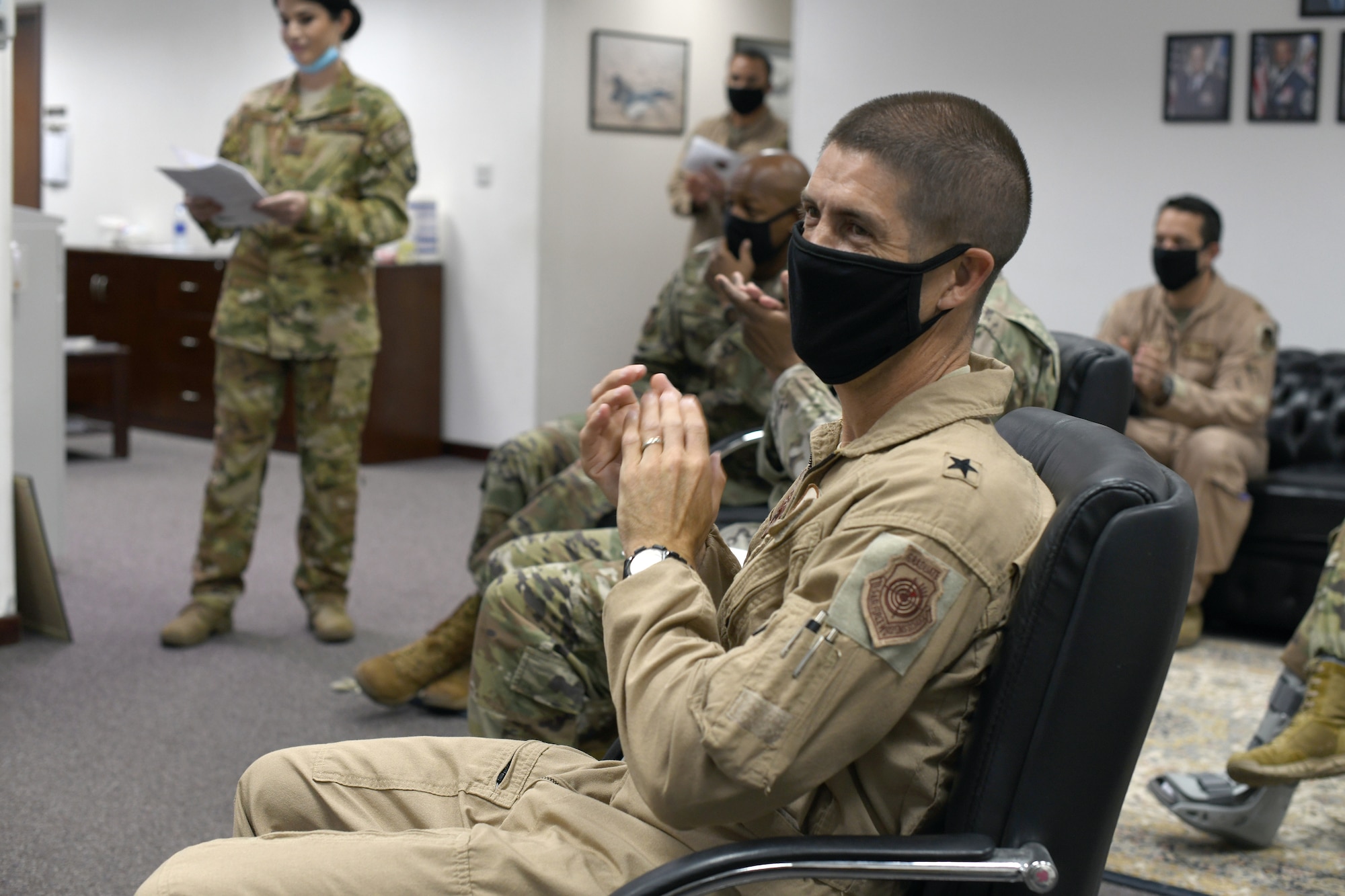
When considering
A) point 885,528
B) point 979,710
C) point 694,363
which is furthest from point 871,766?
point 694,363

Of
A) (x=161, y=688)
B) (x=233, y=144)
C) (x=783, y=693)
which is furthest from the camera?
(x=233, y=144)

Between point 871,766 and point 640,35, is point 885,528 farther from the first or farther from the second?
point 640,35

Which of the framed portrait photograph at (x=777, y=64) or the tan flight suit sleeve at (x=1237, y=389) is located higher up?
the framed portrait photograph at (x=777, y=64)

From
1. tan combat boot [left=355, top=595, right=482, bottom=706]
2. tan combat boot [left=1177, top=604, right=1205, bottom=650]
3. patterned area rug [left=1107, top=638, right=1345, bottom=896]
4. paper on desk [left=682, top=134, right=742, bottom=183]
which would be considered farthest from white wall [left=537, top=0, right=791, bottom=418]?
patterned area rug [left=1107, top=638, right=1345, bottom=896]

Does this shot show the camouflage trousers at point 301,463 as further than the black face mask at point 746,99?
No

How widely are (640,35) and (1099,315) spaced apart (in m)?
2.61

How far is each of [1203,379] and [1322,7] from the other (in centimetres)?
142

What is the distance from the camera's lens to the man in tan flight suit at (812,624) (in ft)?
3.18

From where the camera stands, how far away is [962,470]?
1031 millimetres

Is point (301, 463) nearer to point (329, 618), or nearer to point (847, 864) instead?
point (329, 618)

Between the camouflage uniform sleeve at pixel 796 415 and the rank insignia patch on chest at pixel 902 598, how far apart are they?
3.00 feet

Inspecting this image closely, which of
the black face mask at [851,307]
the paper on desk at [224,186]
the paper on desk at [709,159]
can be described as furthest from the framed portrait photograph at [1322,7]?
the black face mask at [851,307]

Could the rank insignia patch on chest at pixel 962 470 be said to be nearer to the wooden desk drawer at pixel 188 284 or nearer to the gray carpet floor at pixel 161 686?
the gray carpet floor at pixel 161 686

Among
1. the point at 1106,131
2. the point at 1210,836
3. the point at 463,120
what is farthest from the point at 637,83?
the point at 1210,836
